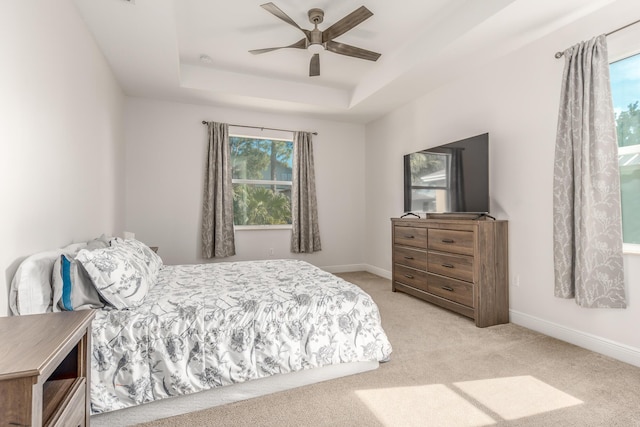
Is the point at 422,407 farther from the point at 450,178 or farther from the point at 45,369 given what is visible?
the point at 450,178

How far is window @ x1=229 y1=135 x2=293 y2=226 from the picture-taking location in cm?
483

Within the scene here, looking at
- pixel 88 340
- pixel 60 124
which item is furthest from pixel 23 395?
pixel 60 124

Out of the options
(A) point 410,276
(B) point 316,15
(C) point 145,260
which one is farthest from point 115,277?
(A) point 410,276

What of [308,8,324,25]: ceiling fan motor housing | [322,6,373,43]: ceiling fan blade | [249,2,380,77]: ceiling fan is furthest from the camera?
[308,8,324,25]: ceiling fan motor housing

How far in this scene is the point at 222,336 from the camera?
1.74 metres

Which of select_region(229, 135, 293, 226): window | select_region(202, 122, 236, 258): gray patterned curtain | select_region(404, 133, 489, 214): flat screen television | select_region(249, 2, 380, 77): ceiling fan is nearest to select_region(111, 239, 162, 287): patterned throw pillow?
select_region(202, 122, 236, 258): gray patterned curtain

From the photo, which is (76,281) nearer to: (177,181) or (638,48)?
(177,181)

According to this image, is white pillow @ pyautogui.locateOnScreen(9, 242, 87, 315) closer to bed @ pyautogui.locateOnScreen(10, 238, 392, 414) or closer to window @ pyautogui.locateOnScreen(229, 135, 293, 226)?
bed @ pyautogui.locateOnScreen(10, 238, 392, 414)

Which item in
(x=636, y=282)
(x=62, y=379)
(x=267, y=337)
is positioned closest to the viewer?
(x=62, y=379)

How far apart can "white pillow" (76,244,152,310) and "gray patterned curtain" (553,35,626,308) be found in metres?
3.01

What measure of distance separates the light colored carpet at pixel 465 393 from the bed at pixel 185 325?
152 millimetres

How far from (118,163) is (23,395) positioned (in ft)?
11.7

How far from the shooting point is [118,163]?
146 inches

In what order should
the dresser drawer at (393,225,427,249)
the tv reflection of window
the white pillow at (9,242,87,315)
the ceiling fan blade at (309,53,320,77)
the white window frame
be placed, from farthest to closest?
the dresser drawer at (393,225,427,249) → the tv reflection of window → the ceiling fan blade at (309,53,320,77) → the white window frame → the white pillow at (9,242,87,315)
